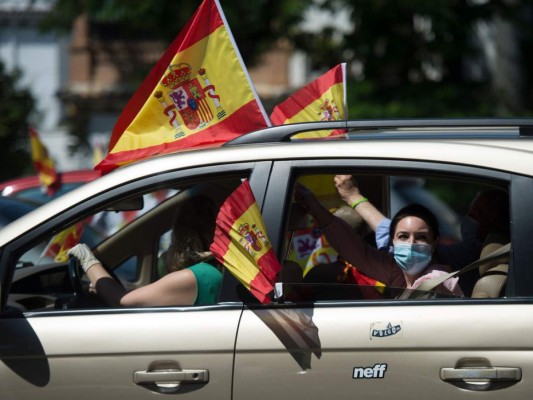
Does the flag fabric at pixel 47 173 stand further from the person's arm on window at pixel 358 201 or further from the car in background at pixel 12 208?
the person's arm on window at pixel 358 201

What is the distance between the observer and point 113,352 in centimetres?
355

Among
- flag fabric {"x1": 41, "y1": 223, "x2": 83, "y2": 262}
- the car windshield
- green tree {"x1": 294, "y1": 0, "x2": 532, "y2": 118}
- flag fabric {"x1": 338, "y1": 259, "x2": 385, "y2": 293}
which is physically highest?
green tree {"x1": 294, "y1": 0, "x2": 532, "y2": 118}

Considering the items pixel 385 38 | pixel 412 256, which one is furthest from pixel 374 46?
pixel 412 256

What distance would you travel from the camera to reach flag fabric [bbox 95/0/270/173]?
14.4ft

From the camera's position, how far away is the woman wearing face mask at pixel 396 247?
3.98m

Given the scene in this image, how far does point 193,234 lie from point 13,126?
11907 millimetres

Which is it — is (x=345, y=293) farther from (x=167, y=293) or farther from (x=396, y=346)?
(x=167, y=293)

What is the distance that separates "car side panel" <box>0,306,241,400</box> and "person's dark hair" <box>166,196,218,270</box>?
516 millimetres

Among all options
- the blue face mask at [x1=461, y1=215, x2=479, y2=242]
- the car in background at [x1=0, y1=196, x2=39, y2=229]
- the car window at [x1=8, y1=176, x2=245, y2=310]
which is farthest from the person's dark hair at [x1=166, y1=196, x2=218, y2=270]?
the car in background at [x1=0, y1=196, x2=39, y2=229]

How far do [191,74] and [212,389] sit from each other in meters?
1.55

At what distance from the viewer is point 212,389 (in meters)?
3.49

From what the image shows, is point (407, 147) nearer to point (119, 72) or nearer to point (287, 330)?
point (287, 330)

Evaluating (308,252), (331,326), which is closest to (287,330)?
(331,326)

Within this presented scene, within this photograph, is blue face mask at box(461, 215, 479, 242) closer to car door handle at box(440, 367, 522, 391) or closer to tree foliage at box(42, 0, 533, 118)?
car door handle at box(440, 367, 522, 391)
